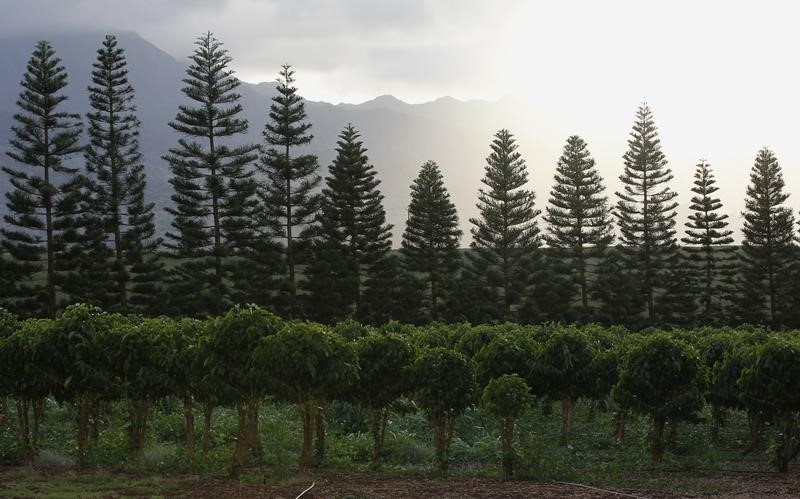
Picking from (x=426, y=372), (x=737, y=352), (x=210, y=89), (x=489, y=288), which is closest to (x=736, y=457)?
(x=737, y=352)

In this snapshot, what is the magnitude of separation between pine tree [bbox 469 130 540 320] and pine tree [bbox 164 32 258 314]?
1500 centimetres

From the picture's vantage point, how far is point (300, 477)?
40.3 feet

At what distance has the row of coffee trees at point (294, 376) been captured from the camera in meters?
11.4

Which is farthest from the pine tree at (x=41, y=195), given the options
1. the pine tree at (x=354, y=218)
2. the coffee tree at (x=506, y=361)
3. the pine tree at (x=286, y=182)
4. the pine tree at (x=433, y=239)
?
the coffee tree at (x=506, y=361)

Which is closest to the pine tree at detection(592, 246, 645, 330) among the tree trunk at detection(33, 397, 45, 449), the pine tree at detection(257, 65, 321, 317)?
the pine tree at detection(257, 65, 321, 317)

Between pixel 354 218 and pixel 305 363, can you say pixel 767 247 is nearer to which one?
pixel 354 218

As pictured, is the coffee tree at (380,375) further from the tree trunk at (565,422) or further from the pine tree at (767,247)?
Answer: the pine tree at (767,247)

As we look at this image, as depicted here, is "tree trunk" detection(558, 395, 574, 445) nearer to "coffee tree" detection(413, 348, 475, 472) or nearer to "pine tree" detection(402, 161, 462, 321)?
"coffee tree" detection(413, 348, 475, 472)

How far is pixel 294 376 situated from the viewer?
11.6 meters

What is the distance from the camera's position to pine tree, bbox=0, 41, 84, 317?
4275 centimetres

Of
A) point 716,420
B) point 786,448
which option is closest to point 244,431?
point 786,448

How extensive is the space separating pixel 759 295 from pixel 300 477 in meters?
47.3

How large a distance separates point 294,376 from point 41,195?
1466 inches

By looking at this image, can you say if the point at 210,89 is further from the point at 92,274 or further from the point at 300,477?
the point at 300,477
